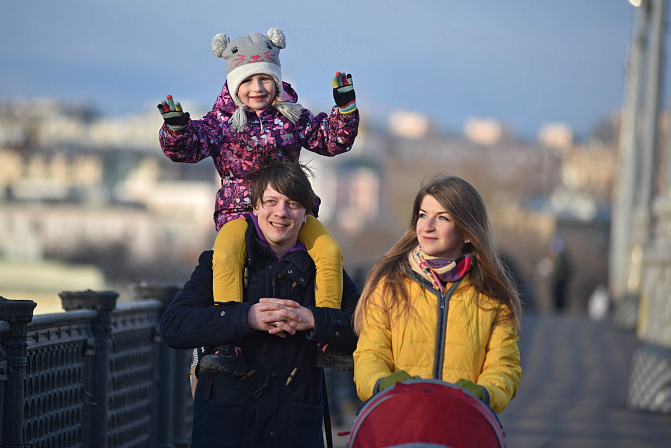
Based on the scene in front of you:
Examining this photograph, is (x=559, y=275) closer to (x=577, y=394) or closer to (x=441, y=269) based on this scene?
(x=577, y=394)

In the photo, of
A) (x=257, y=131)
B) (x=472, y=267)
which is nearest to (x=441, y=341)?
(x=472, y=267)

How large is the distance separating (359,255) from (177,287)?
113 m

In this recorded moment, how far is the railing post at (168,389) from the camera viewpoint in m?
7.04

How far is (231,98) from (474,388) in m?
1.81

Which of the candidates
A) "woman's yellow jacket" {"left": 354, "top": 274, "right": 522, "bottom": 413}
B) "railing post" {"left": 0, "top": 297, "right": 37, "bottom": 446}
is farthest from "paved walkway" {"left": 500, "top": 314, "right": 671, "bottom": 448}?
"railing post" {"left": 0, "top": 297, "right": 37, "bottom": 446}

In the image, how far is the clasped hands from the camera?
4.21 metres

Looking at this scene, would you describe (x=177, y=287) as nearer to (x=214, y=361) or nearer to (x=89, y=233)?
(x=214, y=361)

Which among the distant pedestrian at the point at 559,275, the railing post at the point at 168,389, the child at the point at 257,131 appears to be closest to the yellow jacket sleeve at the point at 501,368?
the child at the point at 257,131

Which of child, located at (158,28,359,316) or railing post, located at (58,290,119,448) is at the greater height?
child, located at (158,28,359,316)

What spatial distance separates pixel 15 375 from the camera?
4.61 m

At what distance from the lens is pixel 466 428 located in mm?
3668

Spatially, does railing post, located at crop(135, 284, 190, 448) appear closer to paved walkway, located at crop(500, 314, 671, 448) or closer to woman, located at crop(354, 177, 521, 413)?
woman, located at crop(354, 177, 521, 413)

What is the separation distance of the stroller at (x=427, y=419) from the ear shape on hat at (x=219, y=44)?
1969 millimetres

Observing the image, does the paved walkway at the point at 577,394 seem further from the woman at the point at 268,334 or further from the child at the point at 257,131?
the woman at the point at 268,334
